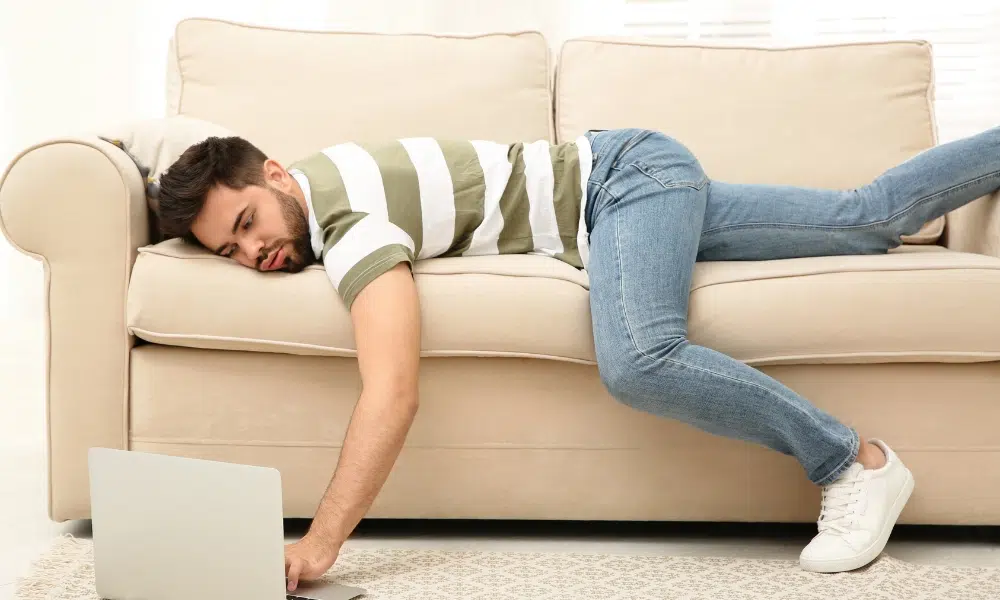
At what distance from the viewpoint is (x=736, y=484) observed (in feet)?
4.75

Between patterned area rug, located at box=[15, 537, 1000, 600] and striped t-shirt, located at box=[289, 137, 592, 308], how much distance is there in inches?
15.7

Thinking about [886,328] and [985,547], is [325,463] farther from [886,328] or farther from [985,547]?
[985,547]

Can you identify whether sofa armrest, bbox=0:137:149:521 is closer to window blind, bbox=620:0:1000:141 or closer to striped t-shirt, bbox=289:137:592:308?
striped t-shirt, bbox=289:137:592:308

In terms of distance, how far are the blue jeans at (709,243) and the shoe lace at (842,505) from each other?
0.07 ft

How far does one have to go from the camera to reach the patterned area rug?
1.22 metres

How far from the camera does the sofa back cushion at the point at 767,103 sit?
77.9 inches

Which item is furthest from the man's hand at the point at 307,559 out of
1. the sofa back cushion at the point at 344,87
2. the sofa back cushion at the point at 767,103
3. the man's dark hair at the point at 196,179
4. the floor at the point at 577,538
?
the sofa back cushion at the point at 767,103

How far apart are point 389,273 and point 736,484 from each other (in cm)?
64

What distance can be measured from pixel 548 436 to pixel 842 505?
446mm

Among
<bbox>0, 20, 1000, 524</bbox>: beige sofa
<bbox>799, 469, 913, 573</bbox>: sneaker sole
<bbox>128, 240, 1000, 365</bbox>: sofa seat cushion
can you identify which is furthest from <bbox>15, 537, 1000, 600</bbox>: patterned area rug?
<bbox>128, 240, 1000, 365</bbox>: sofa seat cushion

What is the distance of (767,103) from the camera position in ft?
6.63

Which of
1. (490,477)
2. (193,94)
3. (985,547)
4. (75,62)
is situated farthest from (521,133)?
(75,62)

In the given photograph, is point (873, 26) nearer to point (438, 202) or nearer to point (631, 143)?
point (631, 143)

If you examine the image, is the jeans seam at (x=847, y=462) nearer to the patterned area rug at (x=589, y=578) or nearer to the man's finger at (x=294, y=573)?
the patterned area rug at (x=589, y=578)
